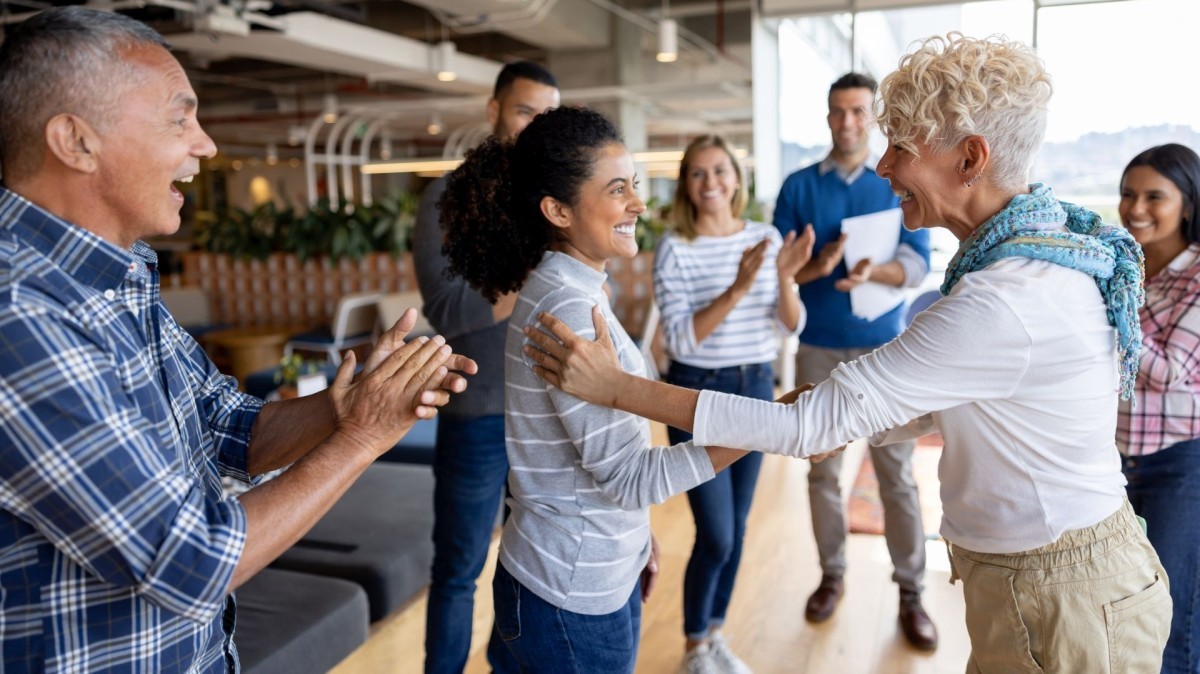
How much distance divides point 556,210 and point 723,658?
5.66ft

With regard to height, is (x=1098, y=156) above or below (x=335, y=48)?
below

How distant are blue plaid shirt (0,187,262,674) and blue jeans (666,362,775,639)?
1.65 metres

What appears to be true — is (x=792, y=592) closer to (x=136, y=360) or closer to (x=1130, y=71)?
(x=136, y=360)

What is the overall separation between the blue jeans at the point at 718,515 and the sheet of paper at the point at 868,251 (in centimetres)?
43

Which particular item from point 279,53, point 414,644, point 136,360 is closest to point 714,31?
point 279,53

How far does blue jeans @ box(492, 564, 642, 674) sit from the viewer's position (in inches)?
60.9

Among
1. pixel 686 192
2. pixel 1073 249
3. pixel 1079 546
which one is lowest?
pixel 1079 546

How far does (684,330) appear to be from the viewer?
267 cm

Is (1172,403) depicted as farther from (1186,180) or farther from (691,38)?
(691,38)

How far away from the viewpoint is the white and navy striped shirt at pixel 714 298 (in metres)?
2.69

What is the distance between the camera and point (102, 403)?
3.21 ft

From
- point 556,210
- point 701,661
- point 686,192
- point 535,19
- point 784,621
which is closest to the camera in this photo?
point 556,210

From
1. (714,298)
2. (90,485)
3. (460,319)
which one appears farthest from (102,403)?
(714,298)

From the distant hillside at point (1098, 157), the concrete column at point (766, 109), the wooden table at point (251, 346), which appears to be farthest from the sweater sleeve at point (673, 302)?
the wooden table at point (251, 346)
